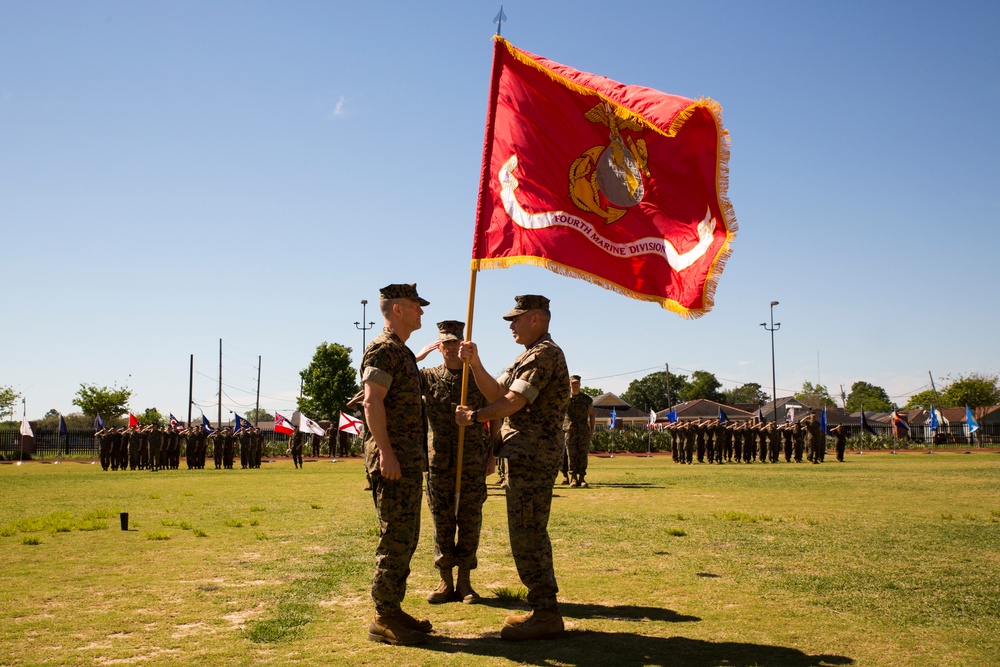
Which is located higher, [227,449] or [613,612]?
[613,612]

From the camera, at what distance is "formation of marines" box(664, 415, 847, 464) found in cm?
3288

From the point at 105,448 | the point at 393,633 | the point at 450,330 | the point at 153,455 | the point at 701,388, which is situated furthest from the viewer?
the point at 701,388

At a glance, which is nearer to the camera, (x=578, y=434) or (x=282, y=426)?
(x=578, y=434)

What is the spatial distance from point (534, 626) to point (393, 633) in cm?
89

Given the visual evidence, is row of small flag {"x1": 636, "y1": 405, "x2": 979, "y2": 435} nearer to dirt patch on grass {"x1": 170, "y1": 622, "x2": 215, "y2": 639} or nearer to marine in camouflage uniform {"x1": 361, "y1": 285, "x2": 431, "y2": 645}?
marine in camouflage uniform {"x1": 361, "y1": 285, "x2": 431, "y2": 645}

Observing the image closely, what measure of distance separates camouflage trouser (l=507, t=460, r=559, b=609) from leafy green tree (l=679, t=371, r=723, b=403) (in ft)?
485

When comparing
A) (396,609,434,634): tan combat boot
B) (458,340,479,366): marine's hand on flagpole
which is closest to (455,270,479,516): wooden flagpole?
(458,340,479,366): marine's hand on flagpole

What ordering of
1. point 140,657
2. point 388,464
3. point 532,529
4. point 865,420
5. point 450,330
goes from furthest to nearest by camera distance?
point 865,420
point 450,330
point 532,529
point 388,464
point 140,657

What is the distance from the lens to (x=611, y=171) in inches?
266

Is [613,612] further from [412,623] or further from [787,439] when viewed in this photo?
[787,439]

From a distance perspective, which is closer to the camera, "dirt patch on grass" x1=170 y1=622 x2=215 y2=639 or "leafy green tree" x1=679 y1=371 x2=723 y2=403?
"dirt patch on grass" x1=170 y1=622 x2=215 y2=639

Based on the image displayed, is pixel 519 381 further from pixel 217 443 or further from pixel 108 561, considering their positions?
pixel 217 443

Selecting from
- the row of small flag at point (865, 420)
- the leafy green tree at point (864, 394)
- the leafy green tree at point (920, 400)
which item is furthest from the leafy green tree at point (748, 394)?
the row of small flag at point (865, 420)

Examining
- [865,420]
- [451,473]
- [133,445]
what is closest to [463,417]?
[451,473]
